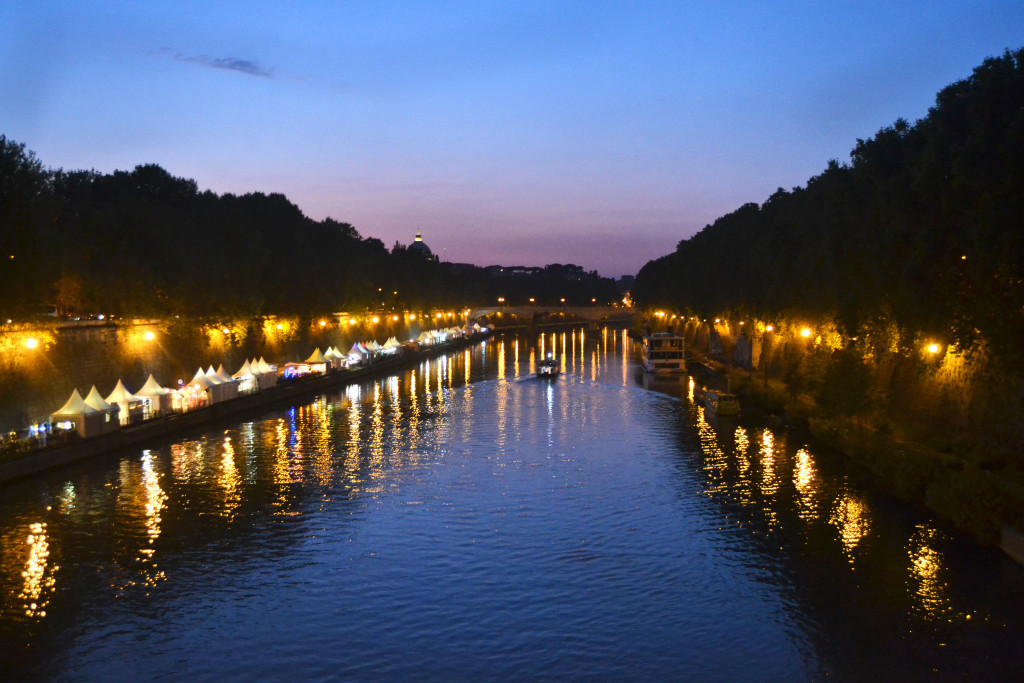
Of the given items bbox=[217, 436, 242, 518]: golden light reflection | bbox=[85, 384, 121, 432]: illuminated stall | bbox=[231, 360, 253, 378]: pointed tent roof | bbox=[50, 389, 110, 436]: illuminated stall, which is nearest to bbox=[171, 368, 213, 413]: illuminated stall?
bbox=[231, 360, 253, 378]: pointed tent roof

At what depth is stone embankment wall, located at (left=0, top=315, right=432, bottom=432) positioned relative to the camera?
3603 cm

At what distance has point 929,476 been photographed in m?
25.6

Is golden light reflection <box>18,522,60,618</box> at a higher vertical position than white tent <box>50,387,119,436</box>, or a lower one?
lower

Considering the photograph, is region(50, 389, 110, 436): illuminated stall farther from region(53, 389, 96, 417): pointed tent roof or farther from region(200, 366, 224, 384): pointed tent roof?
region(200, 366, 224, 384): pointed tent roof

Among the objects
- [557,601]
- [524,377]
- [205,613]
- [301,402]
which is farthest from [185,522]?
Result: [524,377]

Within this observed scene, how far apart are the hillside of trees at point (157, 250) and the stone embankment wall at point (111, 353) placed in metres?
1.20

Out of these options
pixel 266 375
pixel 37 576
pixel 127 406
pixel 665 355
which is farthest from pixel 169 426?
pixel 665 355

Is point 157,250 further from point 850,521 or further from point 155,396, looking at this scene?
point 850,521

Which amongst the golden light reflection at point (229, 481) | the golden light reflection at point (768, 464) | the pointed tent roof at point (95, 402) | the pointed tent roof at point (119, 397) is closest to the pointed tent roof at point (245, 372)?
the pointed tent roof at point (119, 397)

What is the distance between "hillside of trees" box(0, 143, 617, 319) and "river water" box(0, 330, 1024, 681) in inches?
395

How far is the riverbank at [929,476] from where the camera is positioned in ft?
70.1

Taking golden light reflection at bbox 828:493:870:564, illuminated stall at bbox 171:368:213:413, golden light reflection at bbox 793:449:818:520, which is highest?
illuminated stall at bbox 171:368:213:413

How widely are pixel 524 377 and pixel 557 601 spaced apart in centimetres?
5467

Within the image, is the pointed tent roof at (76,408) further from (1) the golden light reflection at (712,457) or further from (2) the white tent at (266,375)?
(1) the golden light reflection at (712,457)
